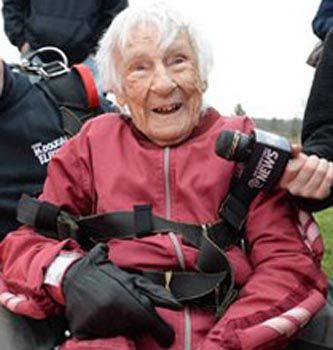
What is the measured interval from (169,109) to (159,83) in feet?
0.28

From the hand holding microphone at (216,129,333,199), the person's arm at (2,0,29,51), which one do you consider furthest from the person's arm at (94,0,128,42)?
the hand holding microphone at (216,129,333,199)

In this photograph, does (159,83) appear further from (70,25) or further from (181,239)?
(70,25)

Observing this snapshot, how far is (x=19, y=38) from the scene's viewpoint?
210 inches

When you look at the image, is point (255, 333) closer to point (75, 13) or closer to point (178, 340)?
point (178, 340)

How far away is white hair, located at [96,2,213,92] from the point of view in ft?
8.36

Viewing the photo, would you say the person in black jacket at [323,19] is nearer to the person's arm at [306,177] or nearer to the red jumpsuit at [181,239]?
the red jumpsuit at [181,239]

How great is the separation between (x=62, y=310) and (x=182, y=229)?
1.26ft

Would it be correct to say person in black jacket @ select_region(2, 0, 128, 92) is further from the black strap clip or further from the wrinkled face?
the black strap clip

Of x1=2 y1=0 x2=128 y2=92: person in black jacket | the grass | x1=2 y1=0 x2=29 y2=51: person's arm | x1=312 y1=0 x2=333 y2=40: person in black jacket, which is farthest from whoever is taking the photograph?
x1=2 y1=0 x2=29 y2=51: person's arm

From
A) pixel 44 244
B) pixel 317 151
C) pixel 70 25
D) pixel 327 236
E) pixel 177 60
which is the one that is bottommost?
pixel 327 236

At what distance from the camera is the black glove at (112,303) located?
2164mm

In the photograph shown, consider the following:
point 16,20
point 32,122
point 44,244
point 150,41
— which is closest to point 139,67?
point 150,41

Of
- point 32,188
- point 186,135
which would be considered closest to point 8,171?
point 32,188

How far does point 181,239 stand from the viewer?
242 centimetres
